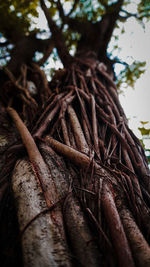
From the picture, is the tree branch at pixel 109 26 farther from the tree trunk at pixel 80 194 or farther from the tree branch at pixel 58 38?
the tree trunk at pixel 80 194

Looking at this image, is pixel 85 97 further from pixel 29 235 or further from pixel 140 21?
pixel 140 21

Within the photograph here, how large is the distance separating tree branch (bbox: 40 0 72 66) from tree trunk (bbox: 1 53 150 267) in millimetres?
1310

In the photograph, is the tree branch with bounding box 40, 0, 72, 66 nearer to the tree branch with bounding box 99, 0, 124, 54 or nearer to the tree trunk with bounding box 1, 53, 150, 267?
the tree branch with bounding box 99, 0, 124, 54

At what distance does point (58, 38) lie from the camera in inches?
106

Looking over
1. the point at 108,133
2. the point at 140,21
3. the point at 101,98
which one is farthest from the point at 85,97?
the point at 140,21

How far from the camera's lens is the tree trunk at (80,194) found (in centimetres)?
87

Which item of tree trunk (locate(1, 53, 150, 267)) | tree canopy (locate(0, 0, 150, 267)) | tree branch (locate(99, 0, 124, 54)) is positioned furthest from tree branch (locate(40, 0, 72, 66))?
tree trunk (locate(1, 53, 150, 267))

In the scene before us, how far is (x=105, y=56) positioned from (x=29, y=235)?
3.37 meters

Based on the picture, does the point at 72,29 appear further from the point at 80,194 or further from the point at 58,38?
the point at 80,194

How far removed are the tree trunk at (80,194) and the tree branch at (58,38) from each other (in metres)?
1.31

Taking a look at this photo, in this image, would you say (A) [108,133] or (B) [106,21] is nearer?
(A) [108,133]

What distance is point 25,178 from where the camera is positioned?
1162 millimetres

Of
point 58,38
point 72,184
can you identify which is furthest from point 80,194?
point 58,38

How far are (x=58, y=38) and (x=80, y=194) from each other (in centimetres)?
246
